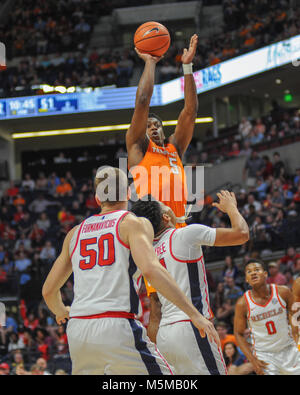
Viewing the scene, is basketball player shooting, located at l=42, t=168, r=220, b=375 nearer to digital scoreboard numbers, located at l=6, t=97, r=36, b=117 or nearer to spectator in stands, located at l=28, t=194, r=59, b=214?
spectator in stands, located at l=28, t=194, r=59, b=214

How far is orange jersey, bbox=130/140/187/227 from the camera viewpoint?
5.70m

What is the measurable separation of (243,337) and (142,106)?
3.34m

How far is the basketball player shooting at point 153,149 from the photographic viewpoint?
5.53m

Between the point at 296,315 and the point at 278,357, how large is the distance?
0.56 metres

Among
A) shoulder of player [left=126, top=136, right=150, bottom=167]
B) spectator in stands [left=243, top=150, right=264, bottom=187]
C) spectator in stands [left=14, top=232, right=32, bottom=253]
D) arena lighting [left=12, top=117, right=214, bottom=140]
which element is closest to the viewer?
shoulder of player [left=126, top=136, right=150, bottom=167]

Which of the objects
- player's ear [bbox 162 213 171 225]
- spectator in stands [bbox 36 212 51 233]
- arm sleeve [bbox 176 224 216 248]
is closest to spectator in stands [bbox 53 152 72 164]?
spectator in stands [bbox 36 212 51 233]

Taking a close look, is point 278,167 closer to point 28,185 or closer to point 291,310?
point 28,185

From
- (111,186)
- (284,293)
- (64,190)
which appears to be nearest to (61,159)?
(64,190)

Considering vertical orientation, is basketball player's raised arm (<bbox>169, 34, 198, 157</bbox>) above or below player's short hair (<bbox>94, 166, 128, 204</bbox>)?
above

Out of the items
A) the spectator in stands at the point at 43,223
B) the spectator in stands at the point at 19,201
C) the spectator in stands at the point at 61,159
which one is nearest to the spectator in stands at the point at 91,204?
the spectator in stands at the point at 43,223

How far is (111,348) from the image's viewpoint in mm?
3861

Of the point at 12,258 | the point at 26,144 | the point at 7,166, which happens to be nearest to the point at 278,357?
the point at 12,258

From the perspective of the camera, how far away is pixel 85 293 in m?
4.05

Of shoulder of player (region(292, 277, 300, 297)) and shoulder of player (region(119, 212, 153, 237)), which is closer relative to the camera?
shoulder of player (region(119, 212, 153, 237))
